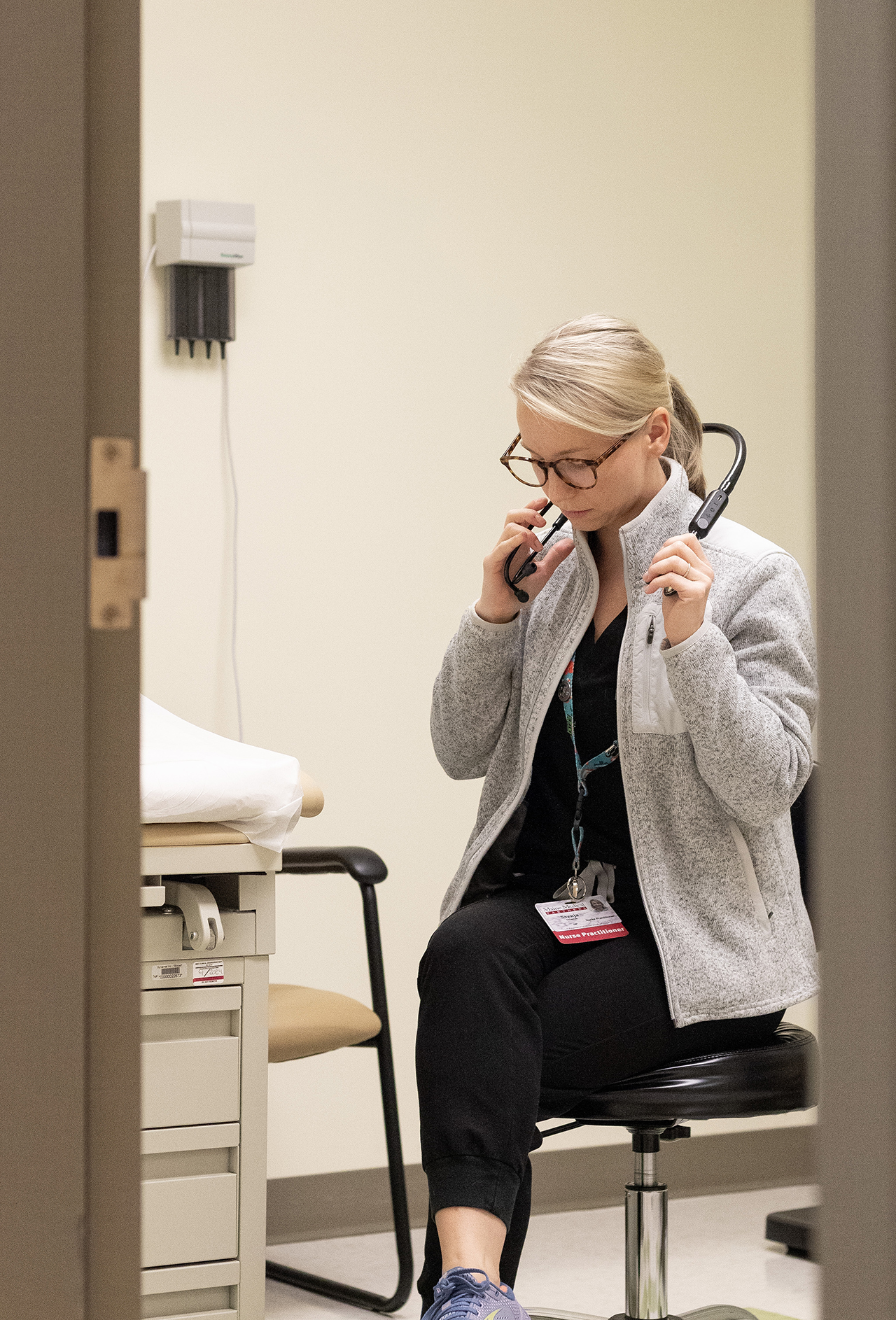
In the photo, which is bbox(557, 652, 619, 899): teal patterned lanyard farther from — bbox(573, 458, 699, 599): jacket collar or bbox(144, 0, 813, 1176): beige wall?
bbox(144, 0, 813, 1176): beige wall

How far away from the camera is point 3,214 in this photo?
64 cm

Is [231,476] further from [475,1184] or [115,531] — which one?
[115,531]

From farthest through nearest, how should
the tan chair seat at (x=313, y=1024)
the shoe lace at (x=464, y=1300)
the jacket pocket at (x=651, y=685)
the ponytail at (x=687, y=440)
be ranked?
the tan chair seat at (x=313, y=1024) → the ponytail at (x=687, y=440) → the jacket pocket at (x=651, y=685) → the shoe lace at (x=464, y=1300)

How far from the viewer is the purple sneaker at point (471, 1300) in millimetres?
1342

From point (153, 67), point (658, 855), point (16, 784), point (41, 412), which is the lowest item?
point (658, 855)

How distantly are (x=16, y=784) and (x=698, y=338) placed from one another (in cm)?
264

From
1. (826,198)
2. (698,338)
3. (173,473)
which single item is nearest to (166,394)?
(173,473)

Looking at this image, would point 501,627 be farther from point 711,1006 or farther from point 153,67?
point 153,67

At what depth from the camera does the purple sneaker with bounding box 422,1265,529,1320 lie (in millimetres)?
1342

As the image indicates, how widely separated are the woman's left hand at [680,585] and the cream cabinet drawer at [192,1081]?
2.55 ft

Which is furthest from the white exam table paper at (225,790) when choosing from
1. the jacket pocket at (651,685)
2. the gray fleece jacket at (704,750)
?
the jacket pocket at (651,685)

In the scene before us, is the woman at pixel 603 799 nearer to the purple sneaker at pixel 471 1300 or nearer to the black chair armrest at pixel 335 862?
the purple sneaker at pixel 471 1300

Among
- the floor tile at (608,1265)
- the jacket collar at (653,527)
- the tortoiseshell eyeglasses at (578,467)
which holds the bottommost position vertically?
the floor tile at (608,1265)

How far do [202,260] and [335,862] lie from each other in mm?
1001
